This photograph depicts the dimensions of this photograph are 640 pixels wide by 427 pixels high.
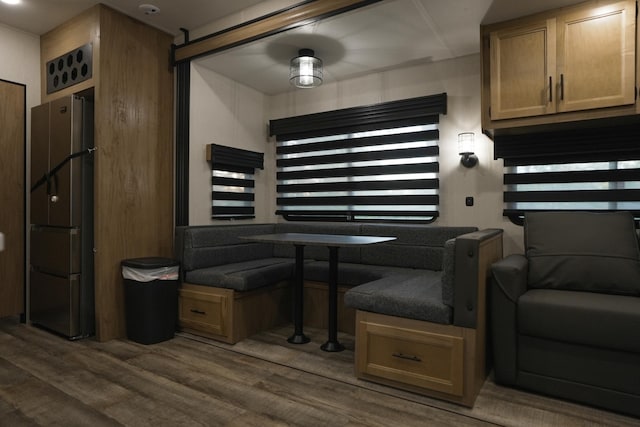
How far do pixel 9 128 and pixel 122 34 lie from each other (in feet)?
4.60

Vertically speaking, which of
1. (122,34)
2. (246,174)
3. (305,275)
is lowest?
(305,275)

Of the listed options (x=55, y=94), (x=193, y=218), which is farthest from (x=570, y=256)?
(x=55, y=94)

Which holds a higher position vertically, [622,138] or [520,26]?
[520,26]

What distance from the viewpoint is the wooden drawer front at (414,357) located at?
7.16 feet

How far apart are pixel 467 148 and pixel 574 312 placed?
169cm

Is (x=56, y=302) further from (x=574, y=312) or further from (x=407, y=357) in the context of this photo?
(x=574, y=312)

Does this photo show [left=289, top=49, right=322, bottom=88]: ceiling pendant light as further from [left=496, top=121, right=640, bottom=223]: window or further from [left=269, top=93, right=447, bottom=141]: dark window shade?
[left=496, top=121, right=640, bottom=223]: window

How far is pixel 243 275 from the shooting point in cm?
314

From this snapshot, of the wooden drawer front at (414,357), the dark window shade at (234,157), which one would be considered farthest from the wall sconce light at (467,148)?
the dark window shade at (234,157)

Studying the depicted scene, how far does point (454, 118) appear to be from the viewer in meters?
3.62

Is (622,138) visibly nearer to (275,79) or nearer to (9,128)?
(275,79)

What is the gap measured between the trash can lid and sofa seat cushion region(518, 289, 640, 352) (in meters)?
2.59

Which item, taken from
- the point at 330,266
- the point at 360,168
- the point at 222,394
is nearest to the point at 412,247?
the point at 330,266

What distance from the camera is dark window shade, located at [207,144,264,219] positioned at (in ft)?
13.2
